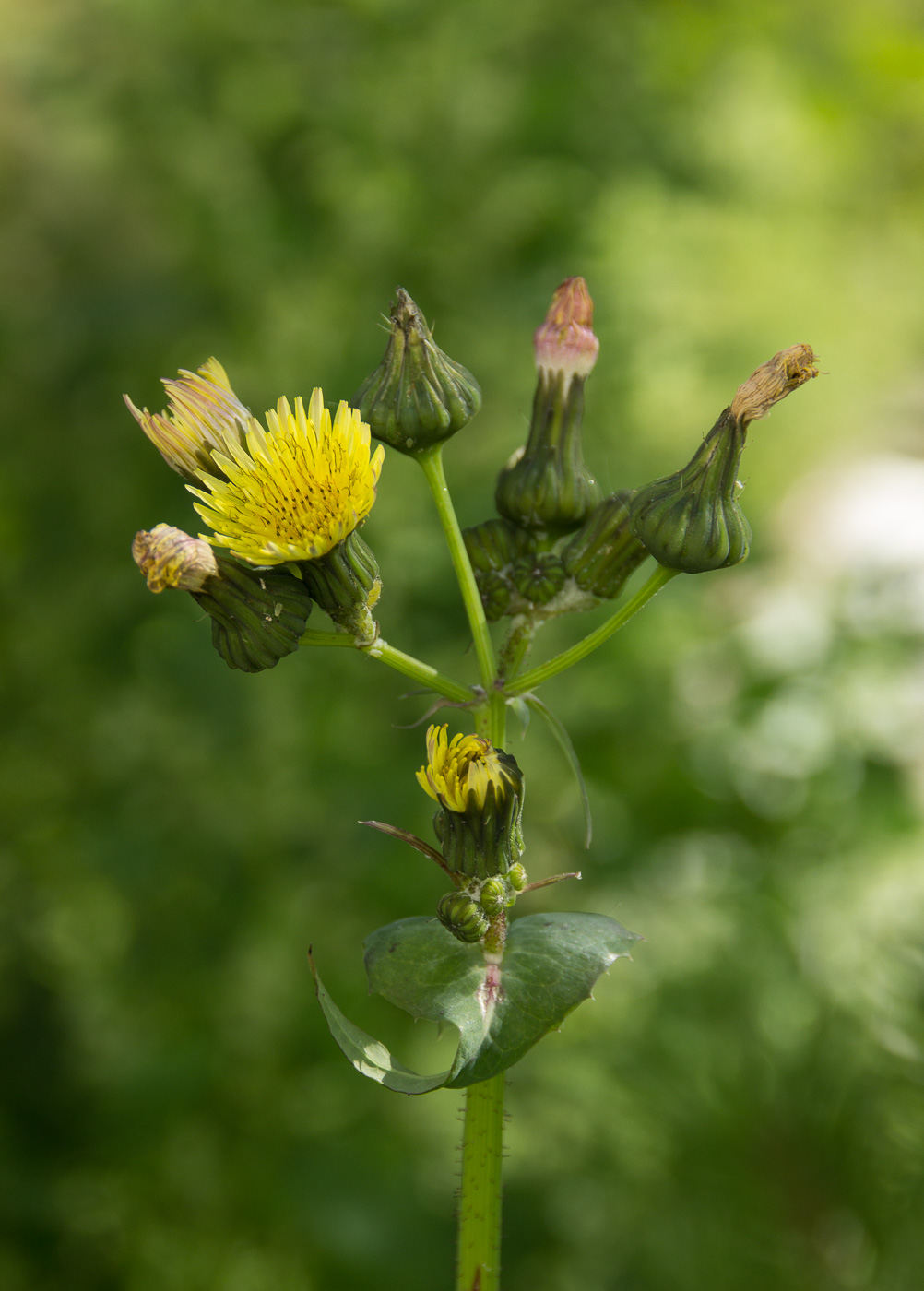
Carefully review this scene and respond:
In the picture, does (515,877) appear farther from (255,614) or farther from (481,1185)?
(255,614)

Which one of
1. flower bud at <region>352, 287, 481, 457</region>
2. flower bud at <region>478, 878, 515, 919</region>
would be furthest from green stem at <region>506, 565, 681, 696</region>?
flower bud at <region>352, 287, 481, 457</region>

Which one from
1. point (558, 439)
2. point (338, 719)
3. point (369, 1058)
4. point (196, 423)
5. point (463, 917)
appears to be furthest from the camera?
point (338, 719)

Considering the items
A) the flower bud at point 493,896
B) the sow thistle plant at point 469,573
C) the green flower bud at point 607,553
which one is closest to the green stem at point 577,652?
the sow thistle plant at point 469,573

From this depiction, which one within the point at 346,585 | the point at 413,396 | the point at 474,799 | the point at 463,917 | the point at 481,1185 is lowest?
the point at 481,1185

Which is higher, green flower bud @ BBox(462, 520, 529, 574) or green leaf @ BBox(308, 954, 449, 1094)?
green flower bud @ BBox(462, 520, 529, 574)

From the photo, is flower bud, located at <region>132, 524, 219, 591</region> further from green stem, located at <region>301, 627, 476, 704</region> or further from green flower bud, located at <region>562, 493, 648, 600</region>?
green flower bud, located at <region>562, 493, 648, 600</region>

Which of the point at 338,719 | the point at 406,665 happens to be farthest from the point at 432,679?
the point at 338,719

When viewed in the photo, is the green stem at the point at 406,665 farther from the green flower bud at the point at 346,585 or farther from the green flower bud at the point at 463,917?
the green flower bud at the point at 463,917
